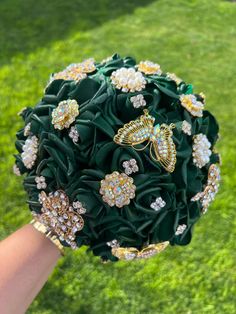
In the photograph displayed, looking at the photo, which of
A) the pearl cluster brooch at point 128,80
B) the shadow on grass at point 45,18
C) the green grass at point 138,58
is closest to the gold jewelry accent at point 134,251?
the pearl cluster brooch at point 128,80

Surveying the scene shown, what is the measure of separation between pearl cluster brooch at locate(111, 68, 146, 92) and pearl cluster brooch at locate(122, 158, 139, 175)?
1.19 ft

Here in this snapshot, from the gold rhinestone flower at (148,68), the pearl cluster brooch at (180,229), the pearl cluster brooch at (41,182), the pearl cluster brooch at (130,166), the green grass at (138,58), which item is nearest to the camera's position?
the pearl cluster brooch at (130,166)

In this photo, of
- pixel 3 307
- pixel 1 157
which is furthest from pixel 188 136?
pixel 1 157

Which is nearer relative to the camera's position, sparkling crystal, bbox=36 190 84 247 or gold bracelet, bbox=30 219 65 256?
sparkling crystal, bbox=36 190 84 247

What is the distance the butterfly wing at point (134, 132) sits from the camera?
2066mm

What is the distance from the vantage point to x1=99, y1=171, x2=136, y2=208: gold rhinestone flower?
2061 mm

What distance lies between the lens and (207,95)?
535cm

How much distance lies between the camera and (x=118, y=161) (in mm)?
2080

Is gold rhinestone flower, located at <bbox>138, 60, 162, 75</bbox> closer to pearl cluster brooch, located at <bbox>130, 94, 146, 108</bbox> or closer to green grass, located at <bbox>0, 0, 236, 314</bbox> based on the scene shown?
pearl cluster brooch, located at <bbox>130, 94, 146, 108</bbox>

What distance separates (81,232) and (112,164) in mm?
386

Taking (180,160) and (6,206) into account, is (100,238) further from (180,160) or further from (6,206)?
(6,206)

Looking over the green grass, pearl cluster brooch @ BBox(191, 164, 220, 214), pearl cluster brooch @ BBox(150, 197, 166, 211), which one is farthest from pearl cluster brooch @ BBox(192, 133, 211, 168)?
the green grass

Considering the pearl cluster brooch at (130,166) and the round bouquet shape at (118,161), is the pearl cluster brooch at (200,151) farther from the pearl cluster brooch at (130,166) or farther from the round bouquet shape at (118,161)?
the pearl cluster brooch at (130,166)

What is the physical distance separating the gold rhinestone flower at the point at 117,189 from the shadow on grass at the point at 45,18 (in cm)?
400
